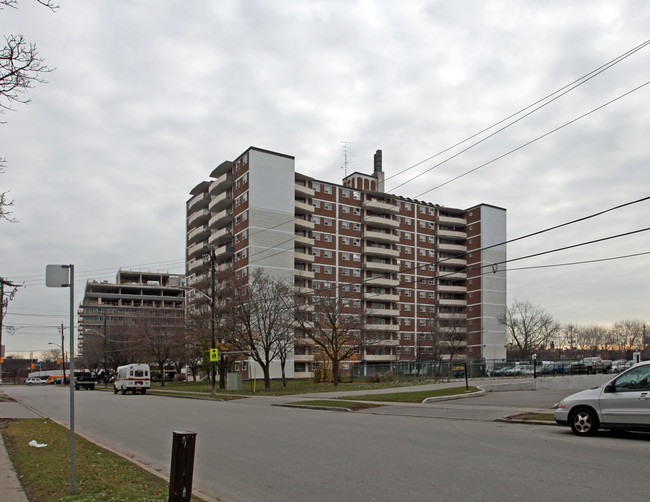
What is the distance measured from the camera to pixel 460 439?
13.2 meters

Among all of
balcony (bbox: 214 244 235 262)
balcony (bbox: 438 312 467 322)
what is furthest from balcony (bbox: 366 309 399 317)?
balcony (bbox: 214 244 235 262)

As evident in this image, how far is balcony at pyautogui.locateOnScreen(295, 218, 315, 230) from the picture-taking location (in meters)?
80.9

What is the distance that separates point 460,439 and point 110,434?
965 centimetres

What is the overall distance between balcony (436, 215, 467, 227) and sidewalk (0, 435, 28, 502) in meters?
97.7

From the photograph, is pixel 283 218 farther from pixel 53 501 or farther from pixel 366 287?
pixel 53 501

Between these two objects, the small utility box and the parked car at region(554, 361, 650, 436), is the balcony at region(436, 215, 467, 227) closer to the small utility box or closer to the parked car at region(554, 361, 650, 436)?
the small utility box

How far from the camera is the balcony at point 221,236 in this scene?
3216 inches

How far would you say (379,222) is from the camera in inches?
3659

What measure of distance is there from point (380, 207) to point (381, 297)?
573 inches

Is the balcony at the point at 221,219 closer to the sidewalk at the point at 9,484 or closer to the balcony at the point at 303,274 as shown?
the balcony at the point at 303,274

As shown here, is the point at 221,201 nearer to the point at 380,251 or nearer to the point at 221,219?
the point at 221,219

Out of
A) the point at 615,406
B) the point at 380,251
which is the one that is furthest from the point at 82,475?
the point at 380,251

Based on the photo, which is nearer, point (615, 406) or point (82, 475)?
point (82, 475)

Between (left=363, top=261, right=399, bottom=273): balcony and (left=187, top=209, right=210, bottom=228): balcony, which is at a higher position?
(left=187, top=209, right=210, bottom=228): balcony
